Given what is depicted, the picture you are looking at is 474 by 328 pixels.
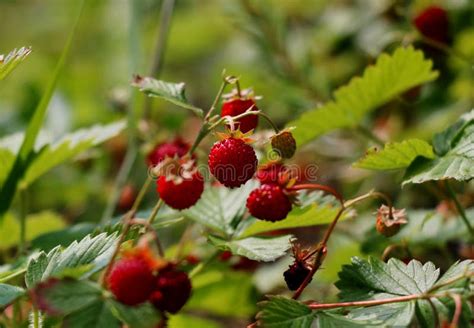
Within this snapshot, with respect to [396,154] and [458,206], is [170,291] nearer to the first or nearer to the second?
[396,154]

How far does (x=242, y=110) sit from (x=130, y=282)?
0.38 metres

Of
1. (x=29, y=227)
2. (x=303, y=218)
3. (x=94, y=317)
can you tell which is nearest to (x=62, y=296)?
Result: (x=94, y=317)

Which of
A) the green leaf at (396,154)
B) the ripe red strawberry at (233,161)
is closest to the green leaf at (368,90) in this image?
the green leaf at (396,154)

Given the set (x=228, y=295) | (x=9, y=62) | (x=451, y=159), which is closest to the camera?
(x=9, y=62)

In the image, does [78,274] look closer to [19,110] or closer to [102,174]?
[102,174]

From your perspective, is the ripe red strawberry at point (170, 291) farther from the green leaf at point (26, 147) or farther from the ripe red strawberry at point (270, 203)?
the green leaf at point (26, 147)

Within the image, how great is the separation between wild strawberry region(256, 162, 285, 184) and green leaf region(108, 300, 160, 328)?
326 millimetres

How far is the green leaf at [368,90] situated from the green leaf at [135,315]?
26.2 inches

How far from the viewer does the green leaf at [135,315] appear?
3.06ft

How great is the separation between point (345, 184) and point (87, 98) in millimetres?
1253

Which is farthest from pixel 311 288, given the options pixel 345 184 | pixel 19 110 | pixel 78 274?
pixel 19 110

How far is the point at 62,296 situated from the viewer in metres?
0.91

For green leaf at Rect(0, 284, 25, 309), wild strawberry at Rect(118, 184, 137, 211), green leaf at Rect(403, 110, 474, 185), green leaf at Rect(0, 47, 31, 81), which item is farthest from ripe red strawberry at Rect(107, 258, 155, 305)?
wild strawberry at Rect(118, 184, 137, 211)

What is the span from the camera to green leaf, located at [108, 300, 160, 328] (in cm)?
93
